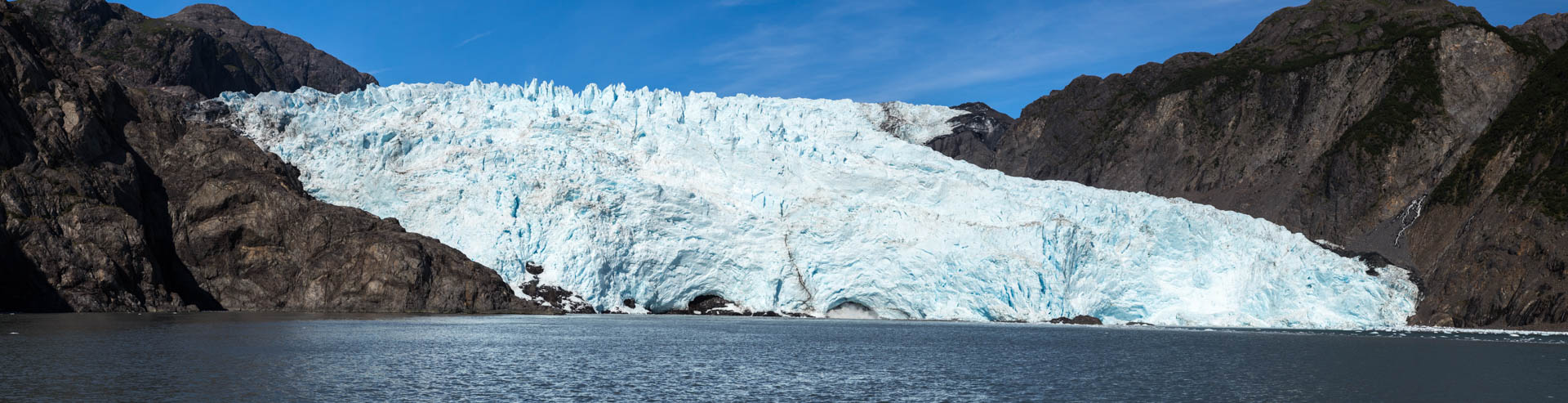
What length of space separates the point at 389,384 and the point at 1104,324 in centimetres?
4882

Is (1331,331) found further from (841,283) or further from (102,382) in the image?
(102,382)

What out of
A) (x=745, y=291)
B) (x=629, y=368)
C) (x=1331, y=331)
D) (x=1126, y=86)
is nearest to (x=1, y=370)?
(x=629, y=368)

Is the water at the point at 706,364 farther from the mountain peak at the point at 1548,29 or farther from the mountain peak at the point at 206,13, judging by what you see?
the mountain peak at the point at 206,13

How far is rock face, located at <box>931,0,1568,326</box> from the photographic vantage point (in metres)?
73.4

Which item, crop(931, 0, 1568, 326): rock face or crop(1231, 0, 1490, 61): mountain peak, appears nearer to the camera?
crop(931, 0, 1568, 326): rock face

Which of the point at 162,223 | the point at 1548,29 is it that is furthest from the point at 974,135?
the point at 162,223

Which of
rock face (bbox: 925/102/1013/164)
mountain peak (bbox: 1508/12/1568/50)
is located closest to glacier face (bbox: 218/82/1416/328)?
mountain peak (bbox: 1508/12/1568/50)

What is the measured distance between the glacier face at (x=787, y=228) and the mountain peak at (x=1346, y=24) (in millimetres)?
57439

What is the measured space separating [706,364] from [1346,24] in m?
116

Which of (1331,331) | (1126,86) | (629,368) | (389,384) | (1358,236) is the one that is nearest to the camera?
(389,384)

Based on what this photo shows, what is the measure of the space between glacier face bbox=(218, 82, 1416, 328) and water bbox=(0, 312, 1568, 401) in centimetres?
1334

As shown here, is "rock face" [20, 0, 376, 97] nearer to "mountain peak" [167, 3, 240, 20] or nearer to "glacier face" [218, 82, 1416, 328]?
"mountain peak" [167, 3, 240, 20]

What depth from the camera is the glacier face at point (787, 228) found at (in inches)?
2655

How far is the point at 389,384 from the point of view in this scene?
91.7 ft
